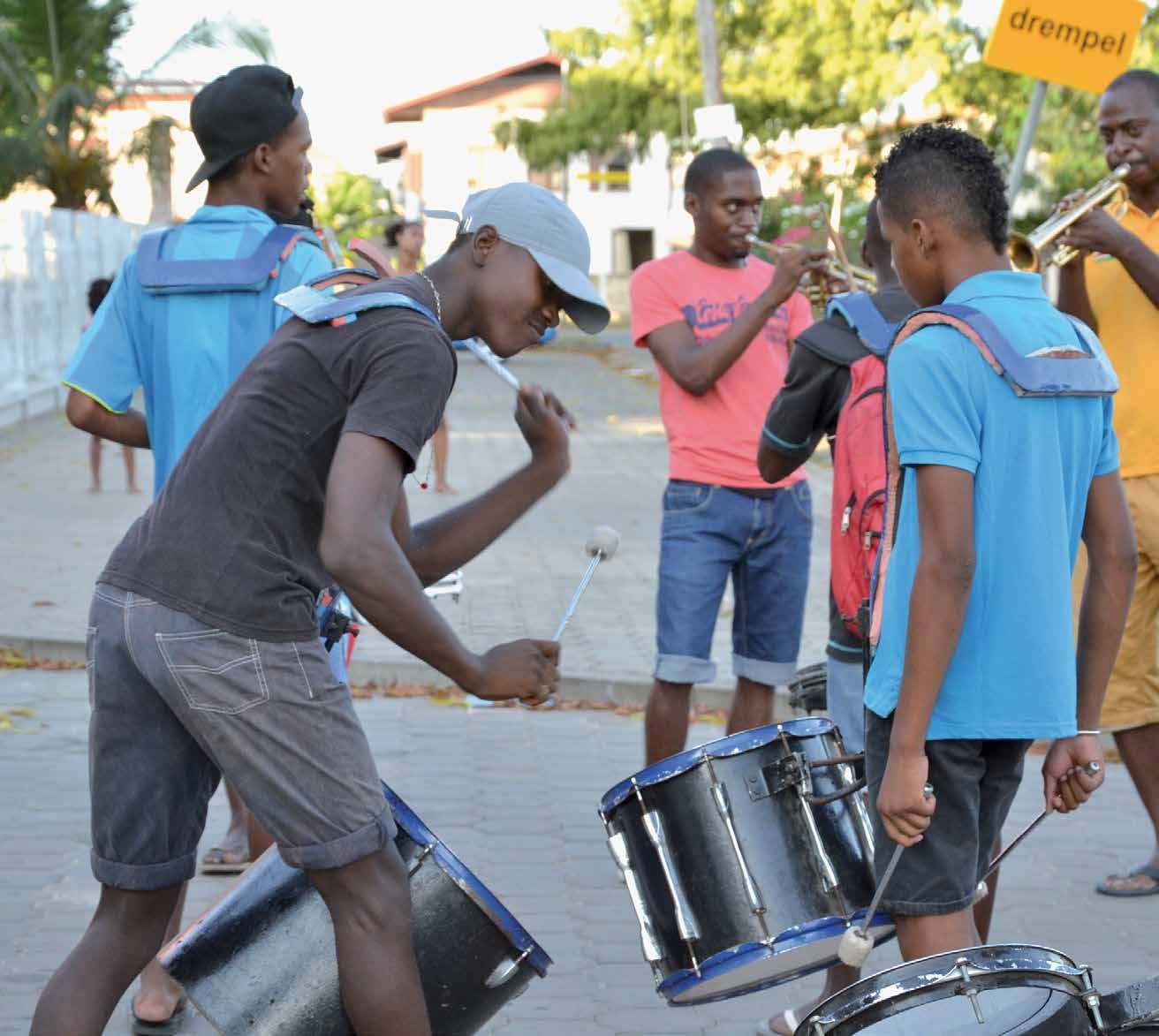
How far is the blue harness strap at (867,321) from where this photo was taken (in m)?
4.10

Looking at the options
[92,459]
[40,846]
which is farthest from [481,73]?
[40,846]

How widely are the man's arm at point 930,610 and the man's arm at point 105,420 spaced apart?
2.02 m

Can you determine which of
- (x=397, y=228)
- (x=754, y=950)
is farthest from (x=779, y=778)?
(x=397, y=228)

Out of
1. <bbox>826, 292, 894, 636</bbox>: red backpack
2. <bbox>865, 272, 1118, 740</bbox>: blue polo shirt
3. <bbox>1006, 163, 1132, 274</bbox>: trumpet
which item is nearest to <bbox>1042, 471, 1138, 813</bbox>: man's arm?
<bbox>865, 272, 1118, 740</bbox>: blue polo shirt

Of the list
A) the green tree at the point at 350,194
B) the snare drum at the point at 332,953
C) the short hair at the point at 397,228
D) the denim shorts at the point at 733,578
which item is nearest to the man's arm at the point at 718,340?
the denim shorts at the point at 733,578

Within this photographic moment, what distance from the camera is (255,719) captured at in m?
3.10

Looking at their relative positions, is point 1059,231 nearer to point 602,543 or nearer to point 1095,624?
point 1095,624

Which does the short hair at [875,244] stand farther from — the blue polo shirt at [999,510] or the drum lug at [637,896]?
the drum lug at [637,896]

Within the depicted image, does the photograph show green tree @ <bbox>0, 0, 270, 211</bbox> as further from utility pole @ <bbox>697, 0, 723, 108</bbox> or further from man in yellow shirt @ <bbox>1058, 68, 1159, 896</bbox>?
man in yellow shirt @ <bbox>1058, 68, 1159, 896</bbox>

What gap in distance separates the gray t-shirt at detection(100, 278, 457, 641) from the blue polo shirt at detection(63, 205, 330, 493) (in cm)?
112

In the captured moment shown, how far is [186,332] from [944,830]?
205 cm

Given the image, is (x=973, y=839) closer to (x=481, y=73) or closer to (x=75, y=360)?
(x=75, y=360)

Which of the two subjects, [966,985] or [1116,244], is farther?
[1116,244]

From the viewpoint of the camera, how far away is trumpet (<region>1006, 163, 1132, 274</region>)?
16.0 ft
